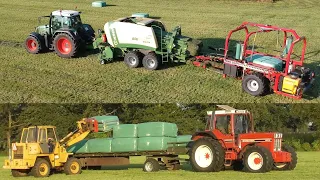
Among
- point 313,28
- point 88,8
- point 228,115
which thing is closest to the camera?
point 228,115

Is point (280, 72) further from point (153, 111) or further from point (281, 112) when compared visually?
point (281, 112)

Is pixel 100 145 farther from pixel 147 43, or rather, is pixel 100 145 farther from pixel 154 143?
pixel 147 43

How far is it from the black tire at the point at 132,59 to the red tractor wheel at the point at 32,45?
3939mm

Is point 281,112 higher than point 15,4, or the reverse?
point 15,4

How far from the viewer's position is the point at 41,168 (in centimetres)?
Answer: 1521

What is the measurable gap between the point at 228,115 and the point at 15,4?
25.6m

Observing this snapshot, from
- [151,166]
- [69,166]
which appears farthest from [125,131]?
[69,166]

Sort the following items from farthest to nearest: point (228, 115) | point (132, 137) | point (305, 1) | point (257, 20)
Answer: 1. point (305, 1)
2. point (257, 20)
3. point (132, 137)
4. point (228, 115)

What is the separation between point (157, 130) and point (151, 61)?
424 centimetres

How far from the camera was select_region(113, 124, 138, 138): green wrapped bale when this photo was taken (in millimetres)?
16078

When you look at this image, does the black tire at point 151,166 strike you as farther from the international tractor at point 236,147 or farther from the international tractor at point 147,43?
the international tractor at point 147,43

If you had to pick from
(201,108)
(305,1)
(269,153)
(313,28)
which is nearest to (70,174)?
(269,153)

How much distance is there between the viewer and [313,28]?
98.9ft

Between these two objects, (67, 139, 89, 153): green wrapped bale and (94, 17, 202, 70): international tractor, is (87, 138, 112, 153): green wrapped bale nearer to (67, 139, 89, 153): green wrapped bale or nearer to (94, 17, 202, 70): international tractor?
(67, 139, 89, 153): green wrapped bale
